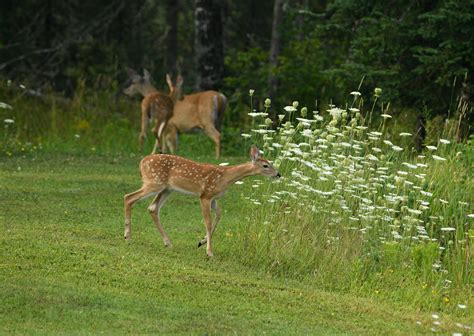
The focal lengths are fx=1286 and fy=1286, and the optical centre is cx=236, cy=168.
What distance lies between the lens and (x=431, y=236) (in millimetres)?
12641

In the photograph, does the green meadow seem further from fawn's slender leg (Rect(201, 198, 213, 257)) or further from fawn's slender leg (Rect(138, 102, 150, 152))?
fawn's slender leg (Rect(138, 102, 150, 152))

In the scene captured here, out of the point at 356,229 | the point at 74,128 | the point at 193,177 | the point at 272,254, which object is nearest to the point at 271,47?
the point at 74,128

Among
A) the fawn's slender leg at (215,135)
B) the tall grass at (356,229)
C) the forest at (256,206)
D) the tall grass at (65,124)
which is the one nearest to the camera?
the forest at (256,206)

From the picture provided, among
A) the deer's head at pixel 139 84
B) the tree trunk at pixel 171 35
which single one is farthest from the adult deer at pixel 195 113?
the tree trunk at pixel 171 35

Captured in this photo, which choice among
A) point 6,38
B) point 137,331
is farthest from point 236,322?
point 6,38

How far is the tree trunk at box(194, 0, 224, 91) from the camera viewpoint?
76.5 feet

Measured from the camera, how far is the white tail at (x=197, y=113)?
2073cm

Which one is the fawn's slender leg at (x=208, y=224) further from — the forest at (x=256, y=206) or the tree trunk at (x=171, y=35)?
the tree trunk at (x=171, y=35)

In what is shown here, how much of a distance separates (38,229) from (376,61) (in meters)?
7.82

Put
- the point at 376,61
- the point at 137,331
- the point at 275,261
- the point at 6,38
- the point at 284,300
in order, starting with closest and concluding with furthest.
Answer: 1. the point at 137,331
2. the point at 284,300
3. the point at 275,261
4. the point at 376,61
5. the point at 6,38

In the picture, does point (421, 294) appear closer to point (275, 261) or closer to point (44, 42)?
point (275, 261)

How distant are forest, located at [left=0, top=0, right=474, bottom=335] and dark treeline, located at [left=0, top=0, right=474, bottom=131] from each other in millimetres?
57

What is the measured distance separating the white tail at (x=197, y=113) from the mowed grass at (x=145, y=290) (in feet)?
22.4

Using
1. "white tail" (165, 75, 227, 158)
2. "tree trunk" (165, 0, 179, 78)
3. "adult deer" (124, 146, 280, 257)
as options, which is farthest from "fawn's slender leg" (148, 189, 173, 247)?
"tree trunk" (165, 0, 179, 78)
